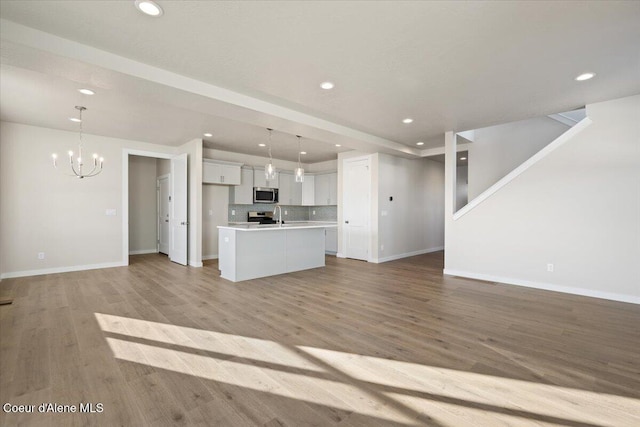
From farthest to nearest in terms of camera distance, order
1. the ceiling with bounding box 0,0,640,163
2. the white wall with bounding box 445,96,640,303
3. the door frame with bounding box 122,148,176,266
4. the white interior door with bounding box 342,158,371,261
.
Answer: the white interior door with bounding box 342,158,371,261, the door frame with bounding box 122,148,176,266, the white wall with bounding box 445,96,640,303, the ceiling with bounding box 0,0,640,163

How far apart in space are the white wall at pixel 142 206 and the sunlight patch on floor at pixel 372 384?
601cm

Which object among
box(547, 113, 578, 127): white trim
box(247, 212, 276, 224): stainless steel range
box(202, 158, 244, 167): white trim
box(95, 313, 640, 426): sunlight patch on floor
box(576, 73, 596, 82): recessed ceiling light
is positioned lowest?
box(95, 313, 640, 426): sunlight patch on floor

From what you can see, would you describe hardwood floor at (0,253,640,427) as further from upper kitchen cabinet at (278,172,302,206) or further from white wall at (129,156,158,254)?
upper kitchen cabinet at (278,172,302,206)

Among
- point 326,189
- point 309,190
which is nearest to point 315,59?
point 326,189

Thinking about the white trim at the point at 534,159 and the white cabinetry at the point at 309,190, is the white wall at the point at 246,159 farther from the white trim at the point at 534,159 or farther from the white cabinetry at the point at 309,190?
the white trim at the point at 534,159

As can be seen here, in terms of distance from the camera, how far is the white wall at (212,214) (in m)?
7.24

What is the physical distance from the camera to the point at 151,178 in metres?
8.16

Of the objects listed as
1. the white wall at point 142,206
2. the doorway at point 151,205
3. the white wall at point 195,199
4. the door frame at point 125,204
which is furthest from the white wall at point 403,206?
the white wall at point 142,206

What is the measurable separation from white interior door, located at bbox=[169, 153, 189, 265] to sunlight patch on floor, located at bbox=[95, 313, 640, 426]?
12.7 feet

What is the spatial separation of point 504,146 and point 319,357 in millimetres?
6091

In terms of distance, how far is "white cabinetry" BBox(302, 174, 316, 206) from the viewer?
28.9 ft

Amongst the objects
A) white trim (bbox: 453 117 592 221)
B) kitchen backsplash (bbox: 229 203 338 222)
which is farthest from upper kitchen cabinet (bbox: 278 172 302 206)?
white trim (bbox: 453 117 592 221)

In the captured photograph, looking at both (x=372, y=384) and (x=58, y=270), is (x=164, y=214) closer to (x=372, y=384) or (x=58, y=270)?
(x=58, y=270)

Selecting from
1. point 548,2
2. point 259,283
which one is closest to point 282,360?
point 259,283
